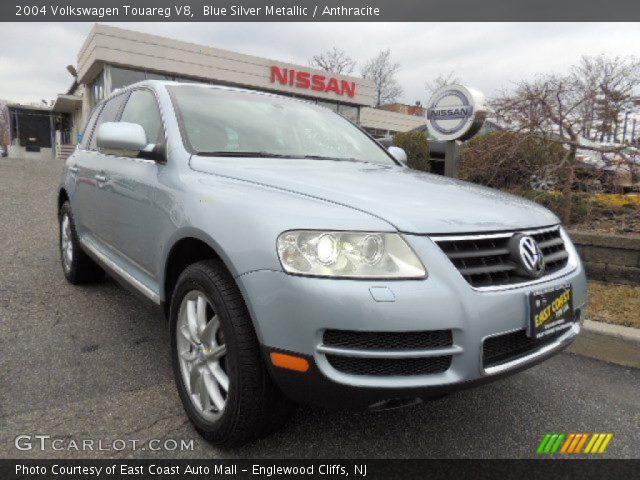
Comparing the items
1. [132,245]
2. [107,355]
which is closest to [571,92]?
[132,245]

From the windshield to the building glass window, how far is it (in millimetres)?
19154

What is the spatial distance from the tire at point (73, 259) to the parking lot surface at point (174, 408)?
583mm

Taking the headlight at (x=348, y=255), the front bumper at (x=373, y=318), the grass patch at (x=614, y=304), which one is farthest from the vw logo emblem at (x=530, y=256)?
the grass patch at (x=614, y=304)

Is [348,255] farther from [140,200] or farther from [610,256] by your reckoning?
[610,256]

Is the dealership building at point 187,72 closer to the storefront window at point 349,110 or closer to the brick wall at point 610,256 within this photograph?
the storefront window at point 349,110

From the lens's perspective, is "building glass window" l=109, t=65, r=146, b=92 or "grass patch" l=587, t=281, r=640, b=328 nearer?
"grass patch" l=587, t=281, r=640, b=328

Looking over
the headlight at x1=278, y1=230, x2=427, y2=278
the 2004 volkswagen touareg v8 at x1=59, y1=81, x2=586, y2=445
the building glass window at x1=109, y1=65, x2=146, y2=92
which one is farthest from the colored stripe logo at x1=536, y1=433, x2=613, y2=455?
the building glass window at x1=109, y1=65, x2=146, y2=92

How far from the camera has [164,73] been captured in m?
21.5

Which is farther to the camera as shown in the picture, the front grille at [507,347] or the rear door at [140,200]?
the rear door at [140,200]

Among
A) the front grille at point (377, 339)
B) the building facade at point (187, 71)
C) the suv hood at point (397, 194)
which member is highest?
the building facade at point (187, 71)

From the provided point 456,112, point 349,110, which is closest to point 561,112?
point 456,112

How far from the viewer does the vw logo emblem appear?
→ 6.50 ft

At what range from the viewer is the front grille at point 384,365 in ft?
5.71

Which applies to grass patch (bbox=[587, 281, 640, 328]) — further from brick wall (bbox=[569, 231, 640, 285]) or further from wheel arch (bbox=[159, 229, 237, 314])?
wheel arch (bbox=[159, 229, 237, 314])
